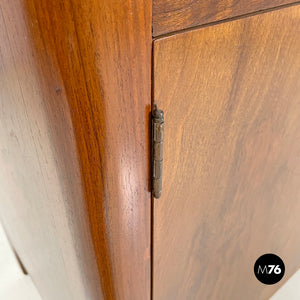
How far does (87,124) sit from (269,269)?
73 centimetres

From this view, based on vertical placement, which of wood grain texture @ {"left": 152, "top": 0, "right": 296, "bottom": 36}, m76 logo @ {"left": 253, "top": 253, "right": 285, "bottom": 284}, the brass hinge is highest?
wood grain texture @ {"left": 152, "top": 0, "right": 296, "bottom": 36}

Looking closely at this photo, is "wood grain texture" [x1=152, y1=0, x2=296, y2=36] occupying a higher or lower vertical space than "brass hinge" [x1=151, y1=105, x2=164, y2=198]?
higher

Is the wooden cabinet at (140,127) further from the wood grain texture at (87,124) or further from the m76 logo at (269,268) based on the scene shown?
the m76 logo at (269,268)

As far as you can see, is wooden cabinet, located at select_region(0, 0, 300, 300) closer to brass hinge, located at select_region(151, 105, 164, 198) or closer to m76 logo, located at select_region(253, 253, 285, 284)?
brass hinge, located at select_region(151, 105, 164, 198)

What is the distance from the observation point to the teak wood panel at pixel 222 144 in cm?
30

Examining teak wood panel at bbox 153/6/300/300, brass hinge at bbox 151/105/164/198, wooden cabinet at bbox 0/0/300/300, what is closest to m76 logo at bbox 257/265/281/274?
teak wood panel at bbox 153/6/300/300

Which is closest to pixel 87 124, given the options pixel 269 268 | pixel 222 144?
pixel 222 144

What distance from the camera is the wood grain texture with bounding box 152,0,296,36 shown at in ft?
0.82

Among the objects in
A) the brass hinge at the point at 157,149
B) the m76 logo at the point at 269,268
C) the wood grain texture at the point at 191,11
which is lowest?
the brass hinge at the point at 157,149

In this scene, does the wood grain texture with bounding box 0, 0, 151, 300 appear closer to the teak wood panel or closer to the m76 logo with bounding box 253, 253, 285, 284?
the teak wood panel

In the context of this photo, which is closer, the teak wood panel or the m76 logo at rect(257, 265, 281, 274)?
the teak wood panel

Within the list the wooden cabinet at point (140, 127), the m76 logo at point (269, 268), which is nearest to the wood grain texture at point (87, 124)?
the wooden cabinet at point (140, 127)

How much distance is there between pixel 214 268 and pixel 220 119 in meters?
0.34

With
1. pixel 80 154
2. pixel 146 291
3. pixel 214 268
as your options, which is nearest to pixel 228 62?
pixel 80 154
